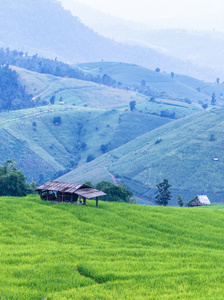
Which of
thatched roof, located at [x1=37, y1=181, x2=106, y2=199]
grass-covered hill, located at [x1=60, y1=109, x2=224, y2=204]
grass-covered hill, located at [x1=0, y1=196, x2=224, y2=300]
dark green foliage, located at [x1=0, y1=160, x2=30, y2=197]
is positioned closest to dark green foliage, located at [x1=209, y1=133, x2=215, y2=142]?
grass-covered hill, located at [x1=60, y1=109, x2=224, y2=204]

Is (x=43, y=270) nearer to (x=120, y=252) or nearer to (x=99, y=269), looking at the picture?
(x=99, y=269)

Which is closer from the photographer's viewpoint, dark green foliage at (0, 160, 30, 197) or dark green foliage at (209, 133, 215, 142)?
dark green foliage at (0, 160, 30, 197)

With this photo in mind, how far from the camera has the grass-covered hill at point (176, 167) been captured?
152 m

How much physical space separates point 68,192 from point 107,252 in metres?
17.9

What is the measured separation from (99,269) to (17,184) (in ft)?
132

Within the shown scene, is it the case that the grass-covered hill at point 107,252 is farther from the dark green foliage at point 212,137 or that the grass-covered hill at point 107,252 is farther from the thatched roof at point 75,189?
the dark green foliage at point 212,137

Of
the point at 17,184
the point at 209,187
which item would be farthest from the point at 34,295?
the point at 209,187

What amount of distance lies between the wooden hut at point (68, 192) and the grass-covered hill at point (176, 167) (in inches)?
3630

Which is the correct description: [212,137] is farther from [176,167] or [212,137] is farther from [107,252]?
[107,252]

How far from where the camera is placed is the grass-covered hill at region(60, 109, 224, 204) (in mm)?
151875

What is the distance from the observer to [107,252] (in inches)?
1425

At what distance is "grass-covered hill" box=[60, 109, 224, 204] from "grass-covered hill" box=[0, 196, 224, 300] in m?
94.9

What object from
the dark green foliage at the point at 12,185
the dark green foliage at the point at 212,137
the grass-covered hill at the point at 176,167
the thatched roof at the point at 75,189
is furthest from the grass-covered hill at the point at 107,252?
the dark green foliage at the point at 212,137

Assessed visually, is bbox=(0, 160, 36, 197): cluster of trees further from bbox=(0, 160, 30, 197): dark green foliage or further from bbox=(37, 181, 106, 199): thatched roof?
bbox=(37, 181, 106, 199): thatched roof
